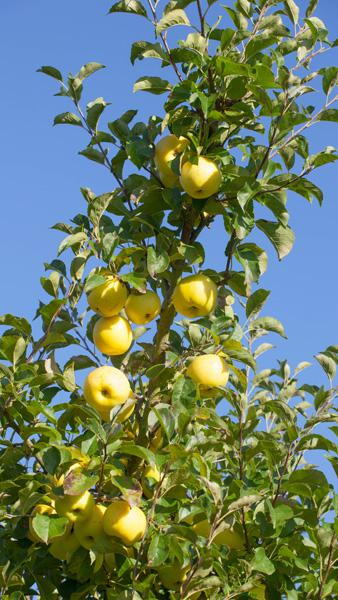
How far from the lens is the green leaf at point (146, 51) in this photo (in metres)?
3.45

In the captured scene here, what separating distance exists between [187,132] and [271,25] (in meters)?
0.64

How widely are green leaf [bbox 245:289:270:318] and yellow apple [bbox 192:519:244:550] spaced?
888 mm

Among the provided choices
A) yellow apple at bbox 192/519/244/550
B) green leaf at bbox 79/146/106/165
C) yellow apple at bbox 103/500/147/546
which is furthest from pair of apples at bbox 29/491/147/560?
green leaf at bbox 79/146/106/165

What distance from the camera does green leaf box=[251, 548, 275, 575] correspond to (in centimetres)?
285

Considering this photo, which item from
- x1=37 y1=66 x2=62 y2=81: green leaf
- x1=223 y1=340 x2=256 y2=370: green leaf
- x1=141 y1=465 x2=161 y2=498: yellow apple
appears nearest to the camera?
x1=141 y1=465 x2=161 y2=498: yellow apple

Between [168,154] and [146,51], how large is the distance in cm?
47

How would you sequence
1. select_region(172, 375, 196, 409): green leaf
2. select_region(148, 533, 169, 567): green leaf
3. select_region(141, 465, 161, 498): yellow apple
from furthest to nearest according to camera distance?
select_region(141, 465, 161, 498): yellow apple < select_region(172, 375, 196, 409): green leaf < select_region(148, 533, 169, 567): green leaf

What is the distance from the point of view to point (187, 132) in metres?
3.33

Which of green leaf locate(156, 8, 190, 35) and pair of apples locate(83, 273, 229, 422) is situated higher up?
green leaf locate(156, 8, 190, 35)

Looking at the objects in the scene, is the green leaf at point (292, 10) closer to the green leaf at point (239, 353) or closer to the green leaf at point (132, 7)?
the green leaf at point (132, 7)

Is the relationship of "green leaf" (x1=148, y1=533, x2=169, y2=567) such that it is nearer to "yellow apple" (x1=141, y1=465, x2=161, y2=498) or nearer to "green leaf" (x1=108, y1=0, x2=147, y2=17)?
"yellow apple" (x1=141, y1=465, x2=161, y2=498)

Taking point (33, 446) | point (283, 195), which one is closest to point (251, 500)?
point (33, 446)

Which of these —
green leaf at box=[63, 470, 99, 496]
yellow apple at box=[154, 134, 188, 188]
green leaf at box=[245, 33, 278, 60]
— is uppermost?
green leaf at box=[245, 33, 278, 60]

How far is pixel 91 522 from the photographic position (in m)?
2.92
